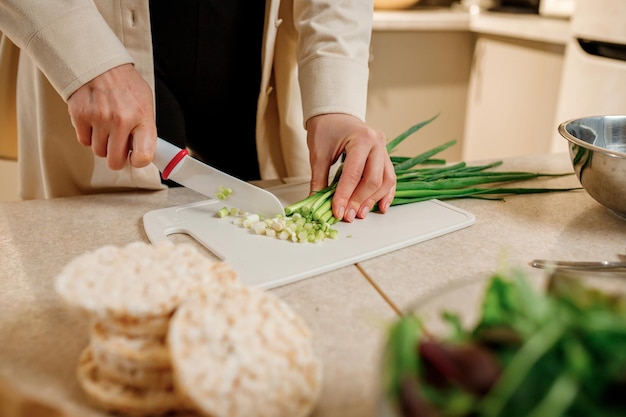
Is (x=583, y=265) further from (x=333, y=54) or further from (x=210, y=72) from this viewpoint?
(x=210, y=72)

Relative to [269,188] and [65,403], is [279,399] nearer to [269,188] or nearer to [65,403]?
[65,403]

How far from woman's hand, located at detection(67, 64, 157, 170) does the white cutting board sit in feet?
0.44

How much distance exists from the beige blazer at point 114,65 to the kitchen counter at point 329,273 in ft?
0.67

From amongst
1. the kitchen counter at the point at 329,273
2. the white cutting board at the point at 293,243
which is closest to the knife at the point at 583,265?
the kitchen counter at the point at 329,273

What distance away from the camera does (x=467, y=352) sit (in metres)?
0.39

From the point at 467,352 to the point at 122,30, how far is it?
1024 millimetres

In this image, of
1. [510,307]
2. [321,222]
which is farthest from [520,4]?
[510,307]

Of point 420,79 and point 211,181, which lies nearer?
point 211,181

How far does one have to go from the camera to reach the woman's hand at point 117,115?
949 mm

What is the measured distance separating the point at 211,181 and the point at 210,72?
18.6 inches

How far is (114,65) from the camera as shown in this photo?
3.20 ft

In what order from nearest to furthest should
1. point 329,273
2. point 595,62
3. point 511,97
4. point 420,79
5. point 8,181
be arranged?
1. point 329,273
2. point 595,62
3. point 8,181
4. point 511,97
5. point 420,79

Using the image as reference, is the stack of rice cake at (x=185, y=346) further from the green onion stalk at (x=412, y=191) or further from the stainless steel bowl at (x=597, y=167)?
the stainless steel bowl at (x=597, y=167)

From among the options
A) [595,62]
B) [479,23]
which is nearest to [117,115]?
[595,62]
